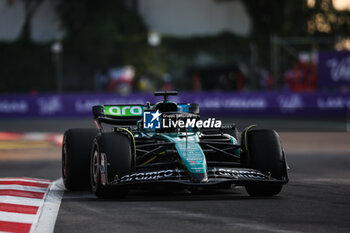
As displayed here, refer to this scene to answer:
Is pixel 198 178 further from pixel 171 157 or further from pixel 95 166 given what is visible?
pixel 95 166

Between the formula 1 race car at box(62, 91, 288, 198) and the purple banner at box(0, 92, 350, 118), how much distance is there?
23481mm

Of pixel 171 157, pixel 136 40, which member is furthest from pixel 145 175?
pixel 136 40

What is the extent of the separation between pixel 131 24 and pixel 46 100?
20525mm

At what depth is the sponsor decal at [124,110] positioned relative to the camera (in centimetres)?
1332

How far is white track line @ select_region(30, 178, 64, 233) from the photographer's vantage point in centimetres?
856

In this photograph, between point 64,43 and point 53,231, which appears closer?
point 53,231

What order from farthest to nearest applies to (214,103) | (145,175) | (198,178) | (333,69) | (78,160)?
1. (214,103)
2. (333,69)
3. (78,160)
4. (145,175)
5. (198,178)

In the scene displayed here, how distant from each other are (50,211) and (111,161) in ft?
4.22

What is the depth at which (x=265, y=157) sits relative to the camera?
11.4 metres

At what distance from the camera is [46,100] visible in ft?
131

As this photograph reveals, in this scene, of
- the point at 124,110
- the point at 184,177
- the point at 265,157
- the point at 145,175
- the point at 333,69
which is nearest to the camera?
the point at 184,177

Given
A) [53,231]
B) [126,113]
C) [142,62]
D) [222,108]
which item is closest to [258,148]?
[126,113]

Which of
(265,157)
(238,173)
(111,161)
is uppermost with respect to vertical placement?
(111,161)

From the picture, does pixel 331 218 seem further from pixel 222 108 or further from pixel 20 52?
pixel 20 52
